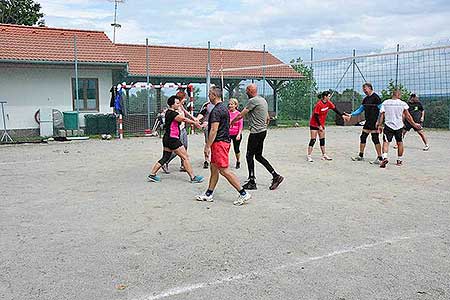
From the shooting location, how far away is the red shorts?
6.83 meters

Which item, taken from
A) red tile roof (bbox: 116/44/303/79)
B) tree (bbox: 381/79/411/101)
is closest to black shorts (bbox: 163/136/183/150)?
red tile roof (bbox: 116/44/303/79)

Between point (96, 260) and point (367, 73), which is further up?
point (367, 73)

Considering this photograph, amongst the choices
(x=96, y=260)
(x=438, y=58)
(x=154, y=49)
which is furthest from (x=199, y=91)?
(x=96, y=260)

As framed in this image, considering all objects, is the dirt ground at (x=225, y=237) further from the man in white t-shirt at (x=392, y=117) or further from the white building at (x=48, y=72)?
the white building at (x=48, y=72)

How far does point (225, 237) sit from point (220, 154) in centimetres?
181

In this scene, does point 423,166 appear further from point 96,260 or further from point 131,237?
point 96,260

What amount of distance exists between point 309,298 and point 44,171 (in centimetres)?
814

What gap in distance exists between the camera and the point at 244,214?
250 inches

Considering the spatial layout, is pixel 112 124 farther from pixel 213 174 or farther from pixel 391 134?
pixel 213 174

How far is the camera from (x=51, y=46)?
20.5 m

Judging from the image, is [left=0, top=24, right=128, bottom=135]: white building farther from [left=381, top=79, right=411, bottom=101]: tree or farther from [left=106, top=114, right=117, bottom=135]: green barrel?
[left=381, top=79, right=411, bottom=101]: tree

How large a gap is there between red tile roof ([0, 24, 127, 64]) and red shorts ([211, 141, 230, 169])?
14735 millimetres

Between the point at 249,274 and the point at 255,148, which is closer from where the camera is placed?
the point at 249,274

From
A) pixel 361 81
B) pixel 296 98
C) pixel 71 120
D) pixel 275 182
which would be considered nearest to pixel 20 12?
pixel 71 120
